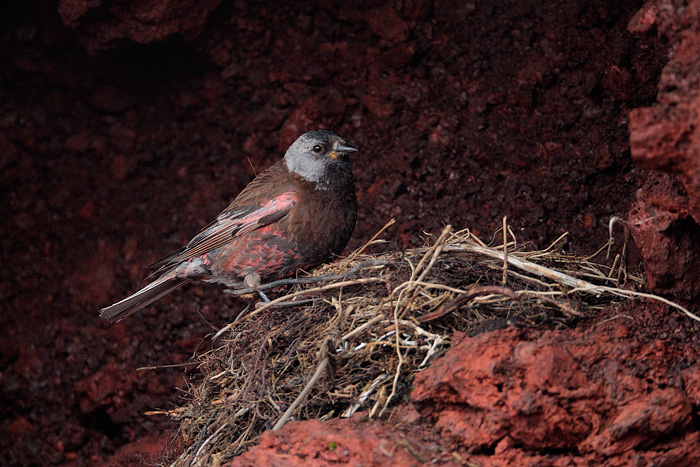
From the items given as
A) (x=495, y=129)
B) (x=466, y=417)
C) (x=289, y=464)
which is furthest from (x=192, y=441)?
(x=495, y=129)

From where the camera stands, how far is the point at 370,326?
3.03m

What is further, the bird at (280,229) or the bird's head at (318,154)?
the bird's head at (318,154)

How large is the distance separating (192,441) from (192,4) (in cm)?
345

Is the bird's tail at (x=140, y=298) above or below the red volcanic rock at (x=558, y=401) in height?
above

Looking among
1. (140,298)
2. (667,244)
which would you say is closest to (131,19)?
(140,298)

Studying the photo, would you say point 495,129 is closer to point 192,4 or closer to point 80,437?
point 192,4

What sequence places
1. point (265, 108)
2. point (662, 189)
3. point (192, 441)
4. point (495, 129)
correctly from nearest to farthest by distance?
point (662, 189) → point (192, 441) → point (495, 129) → point (265, 108)

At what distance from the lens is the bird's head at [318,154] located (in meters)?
4.27

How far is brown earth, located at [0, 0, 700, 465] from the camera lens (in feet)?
16.9

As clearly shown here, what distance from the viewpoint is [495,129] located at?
5395 mm

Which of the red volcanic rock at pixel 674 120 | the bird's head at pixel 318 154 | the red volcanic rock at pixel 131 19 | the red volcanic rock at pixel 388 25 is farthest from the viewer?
the red volcanic rock at pixel 388 25

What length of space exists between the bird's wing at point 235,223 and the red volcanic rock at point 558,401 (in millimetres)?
1879

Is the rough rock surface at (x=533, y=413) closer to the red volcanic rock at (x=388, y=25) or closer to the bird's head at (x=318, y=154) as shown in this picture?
the bird's head at (x=318, y=154)

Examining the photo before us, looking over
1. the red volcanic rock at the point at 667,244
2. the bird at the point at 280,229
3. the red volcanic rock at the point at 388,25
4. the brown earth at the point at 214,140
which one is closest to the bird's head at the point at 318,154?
the bird at the point at 280,229
